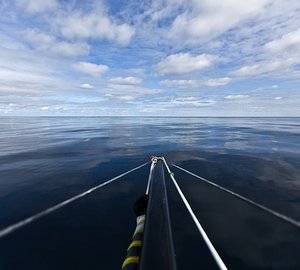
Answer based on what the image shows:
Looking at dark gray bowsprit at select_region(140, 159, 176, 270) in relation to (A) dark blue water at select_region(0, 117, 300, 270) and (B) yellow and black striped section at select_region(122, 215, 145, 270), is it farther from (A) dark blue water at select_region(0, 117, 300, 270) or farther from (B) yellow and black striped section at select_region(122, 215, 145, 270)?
(A) dark blue water at select_region(0, 117, 300, 270)

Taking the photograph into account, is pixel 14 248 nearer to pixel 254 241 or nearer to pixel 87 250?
pixel 87 250

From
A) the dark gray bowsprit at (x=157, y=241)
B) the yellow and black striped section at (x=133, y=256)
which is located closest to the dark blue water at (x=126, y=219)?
the yellow and black striped section at (x=133, y=256)

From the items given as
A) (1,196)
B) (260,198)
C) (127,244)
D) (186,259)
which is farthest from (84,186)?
(260,198)

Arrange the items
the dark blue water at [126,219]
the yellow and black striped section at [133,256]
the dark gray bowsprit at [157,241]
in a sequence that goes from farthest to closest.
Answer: the dark blue water at [126,219]
the yellow and black striped section at [133,256]
the dark gray bowsprit at [157,241]

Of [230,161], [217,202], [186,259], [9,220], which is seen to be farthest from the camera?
[230,161]

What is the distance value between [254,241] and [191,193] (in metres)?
4.02

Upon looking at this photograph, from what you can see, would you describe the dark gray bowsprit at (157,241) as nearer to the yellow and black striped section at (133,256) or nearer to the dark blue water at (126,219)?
the yellow and black striped section at (133,256)

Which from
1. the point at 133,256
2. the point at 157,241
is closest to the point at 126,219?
the point at 133,256

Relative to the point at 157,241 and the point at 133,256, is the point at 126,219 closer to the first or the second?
the point at 133,256

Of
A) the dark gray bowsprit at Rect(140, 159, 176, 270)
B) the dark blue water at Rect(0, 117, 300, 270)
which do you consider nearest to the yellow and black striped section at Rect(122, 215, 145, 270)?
the dark gray bowsprit at Rect(140, 159, 176, 270)

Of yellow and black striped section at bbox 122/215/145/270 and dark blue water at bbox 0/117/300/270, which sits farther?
dark blue water at bbox 0/117/300/270

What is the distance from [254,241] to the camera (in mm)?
6062

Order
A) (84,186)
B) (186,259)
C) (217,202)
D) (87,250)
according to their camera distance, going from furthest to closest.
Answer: (84,186), (217,202), (87,250), (186,259)

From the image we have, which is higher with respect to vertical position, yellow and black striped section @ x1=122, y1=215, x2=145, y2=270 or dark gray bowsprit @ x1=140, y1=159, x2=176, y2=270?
dark gray bowsprit @ x1=140, y1=159, x2=176, y2=270
